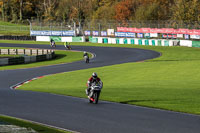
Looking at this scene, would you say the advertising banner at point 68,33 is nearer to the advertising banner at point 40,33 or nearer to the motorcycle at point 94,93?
the advertising banner at point 40,33

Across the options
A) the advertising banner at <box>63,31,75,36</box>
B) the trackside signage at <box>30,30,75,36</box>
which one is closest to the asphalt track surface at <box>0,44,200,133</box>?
the advertising banner at <box>63,31,75,36</box>

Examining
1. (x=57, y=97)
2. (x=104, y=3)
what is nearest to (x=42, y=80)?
(x=57, y=97)

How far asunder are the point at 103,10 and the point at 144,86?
100 m

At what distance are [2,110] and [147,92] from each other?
340 inches

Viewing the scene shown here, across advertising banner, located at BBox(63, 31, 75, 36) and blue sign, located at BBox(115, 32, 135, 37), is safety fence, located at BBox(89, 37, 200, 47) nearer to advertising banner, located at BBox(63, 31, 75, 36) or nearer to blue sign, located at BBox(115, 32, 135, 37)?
blue sign, located at BBox(115, 32, 135, 37)

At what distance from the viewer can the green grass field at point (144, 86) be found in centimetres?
1845

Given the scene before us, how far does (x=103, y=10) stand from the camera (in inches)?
4887

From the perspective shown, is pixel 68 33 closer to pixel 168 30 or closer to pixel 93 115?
pixel 168 30

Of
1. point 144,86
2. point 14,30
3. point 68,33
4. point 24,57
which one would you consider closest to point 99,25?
point 68,33

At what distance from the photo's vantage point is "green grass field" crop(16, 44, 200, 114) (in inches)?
726

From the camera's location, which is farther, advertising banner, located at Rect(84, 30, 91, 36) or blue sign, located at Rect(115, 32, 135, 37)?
advertising banner, located at Rect(84, 30, 91, 36)

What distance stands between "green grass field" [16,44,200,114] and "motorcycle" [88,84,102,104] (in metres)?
1.34

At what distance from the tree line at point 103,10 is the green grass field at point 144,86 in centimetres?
5411

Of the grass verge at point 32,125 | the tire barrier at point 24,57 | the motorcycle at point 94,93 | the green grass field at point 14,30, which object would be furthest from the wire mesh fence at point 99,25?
the grass verge at point 32,125
